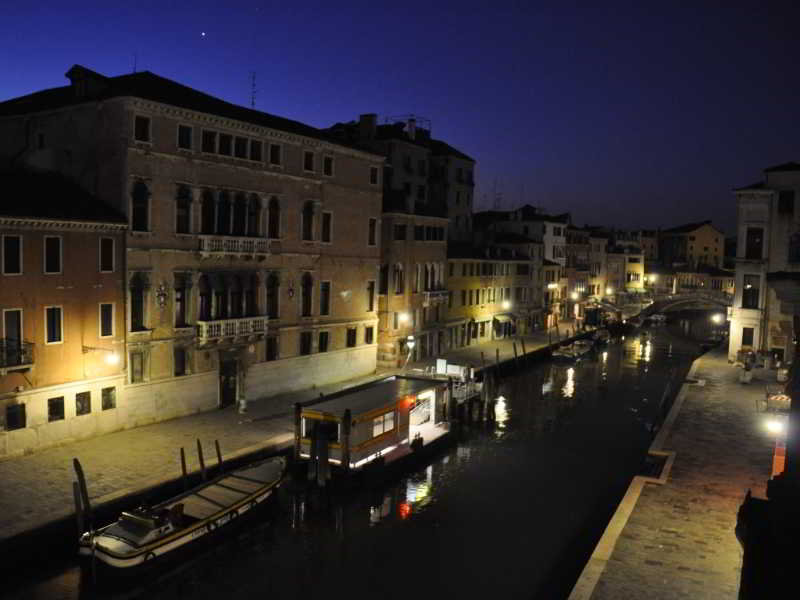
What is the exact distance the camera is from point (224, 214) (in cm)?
2677

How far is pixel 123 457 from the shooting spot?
800 inches

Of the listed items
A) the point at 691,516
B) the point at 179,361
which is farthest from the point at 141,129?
the point at 691,516

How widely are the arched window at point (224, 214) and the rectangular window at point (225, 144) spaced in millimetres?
1545

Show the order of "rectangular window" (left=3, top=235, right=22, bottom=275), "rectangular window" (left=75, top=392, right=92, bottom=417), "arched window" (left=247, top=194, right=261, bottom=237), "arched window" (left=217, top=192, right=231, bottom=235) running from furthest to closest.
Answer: "arched window" (left=247, top=194, right=261, bottom=237) → "arched window" (left=217, top=192, right=231, bottom=235) → "rectangular window" (left=75, top=392, right=92, bottom=417) → "rectangular window" (left=3, top=235, right=22, bottom=275)

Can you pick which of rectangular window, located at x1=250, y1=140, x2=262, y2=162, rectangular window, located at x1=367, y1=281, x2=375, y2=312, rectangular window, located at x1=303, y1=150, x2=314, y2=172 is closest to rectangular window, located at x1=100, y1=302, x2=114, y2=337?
rectangular window, located at x1=250, y1=140, x2=262, y2=162

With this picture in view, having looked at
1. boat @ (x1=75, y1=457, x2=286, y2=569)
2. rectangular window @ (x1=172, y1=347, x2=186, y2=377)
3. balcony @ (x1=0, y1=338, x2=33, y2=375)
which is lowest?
boat @ (x1=75, y1=457, x2=286, y2=569)

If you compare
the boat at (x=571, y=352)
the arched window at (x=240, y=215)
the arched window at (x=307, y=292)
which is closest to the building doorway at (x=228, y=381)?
the arched window at (x=307, y=292)

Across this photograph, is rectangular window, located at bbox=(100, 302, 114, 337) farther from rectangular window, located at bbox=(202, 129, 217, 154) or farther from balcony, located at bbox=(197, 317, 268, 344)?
rectangular window, located at bbox=(202, 129, 217, 154)

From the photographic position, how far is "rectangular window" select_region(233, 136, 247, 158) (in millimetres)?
26656

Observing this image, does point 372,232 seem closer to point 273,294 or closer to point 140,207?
point 273,294

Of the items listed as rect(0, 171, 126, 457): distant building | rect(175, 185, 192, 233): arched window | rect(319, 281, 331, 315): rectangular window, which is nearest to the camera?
rect(0, 171, 126, 457): distant building

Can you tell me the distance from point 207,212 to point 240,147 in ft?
9.70

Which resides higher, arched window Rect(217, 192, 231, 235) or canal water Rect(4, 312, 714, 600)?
arched window Rect(217, 192, 231, 235)

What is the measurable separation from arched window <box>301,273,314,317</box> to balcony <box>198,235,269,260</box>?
9.87 ft
